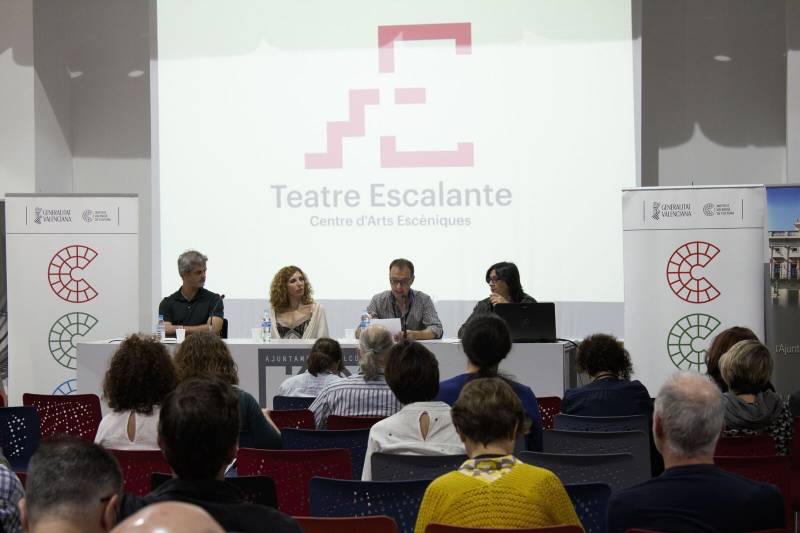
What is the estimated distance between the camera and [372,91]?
27.0 feet

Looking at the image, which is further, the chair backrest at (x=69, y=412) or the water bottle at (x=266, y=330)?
the water bottle at (x=266, y=330)

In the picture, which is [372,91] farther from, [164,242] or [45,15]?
[45,15]

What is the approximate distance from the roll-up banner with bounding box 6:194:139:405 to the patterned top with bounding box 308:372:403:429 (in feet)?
13.6

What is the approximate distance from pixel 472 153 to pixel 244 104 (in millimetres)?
2021

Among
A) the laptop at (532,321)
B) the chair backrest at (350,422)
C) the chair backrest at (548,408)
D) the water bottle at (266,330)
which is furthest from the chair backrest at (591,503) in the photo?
the water bottle at (266,330)

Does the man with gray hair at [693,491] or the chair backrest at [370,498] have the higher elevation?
the man with gray hair at [693,491]

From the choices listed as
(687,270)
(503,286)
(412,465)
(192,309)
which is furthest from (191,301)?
(412,465)

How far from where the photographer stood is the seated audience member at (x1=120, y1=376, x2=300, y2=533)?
1.91 meters

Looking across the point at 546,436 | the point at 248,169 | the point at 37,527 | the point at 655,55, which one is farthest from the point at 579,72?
the point at 37,527

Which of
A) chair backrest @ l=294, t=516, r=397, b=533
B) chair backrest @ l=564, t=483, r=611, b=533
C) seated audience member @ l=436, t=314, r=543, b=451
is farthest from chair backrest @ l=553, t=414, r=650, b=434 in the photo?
chair backrest @ l=294, t=516, r=397, b=533

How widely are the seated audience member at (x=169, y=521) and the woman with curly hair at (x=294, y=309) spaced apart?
5.69m

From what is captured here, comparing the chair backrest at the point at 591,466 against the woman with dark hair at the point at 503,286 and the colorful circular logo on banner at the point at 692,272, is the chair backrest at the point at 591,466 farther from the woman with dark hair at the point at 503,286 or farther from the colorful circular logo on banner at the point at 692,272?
the colorful circular logo on banner at the point at 692,272

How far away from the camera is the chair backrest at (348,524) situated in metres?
2.28

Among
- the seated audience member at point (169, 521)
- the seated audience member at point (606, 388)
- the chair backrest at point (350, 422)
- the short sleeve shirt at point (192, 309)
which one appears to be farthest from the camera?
the short sleeve shirt at point (192, 309)
